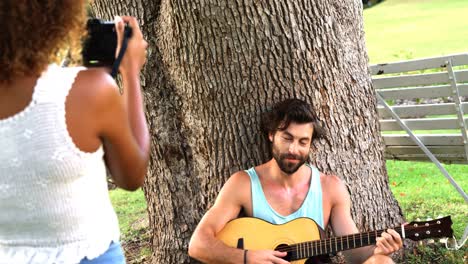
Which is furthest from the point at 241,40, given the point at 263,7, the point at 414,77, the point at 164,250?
the point at 414,77

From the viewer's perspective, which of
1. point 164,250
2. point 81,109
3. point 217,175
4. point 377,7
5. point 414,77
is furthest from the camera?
point 377,7

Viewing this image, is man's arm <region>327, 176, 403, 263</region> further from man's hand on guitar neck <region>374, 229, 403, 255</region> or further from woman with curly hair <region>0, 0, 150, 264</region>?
woman with curly hair <region>0, 0, 150, 264</region>

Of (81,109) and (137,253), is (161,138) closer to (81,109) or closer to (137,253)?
(137,253)

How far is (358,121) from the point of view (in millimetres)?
4359

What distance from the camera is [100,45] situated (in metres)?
2.28

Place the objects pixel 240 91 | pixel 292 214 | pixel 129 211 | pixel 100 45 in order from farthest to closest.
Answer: pixel 129 211 < pixel 240 91 < pixel 292 214 < pixel 100 45

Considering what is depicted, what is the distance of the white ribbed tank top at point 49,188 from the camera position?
1.92 metres

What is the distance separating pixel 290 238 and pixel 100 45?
68.5 inches

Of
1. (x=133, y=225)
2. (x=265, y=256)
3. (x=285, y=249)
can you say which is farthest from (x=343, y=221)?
(x=133, y=225)

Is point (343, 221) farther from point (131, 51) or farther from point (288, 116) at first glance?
point (131, 51)

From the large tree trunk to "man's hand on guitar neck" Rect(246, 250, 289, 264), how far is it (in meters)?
0.62

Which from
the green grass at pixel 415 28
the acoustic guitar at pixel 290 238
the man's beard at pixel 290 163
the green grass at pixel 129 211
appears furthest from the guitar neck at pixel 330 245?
the green grass at pixel 415 28

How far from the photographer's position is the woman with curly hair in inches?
75.6

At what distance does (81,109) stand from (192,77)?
228 centimetres
